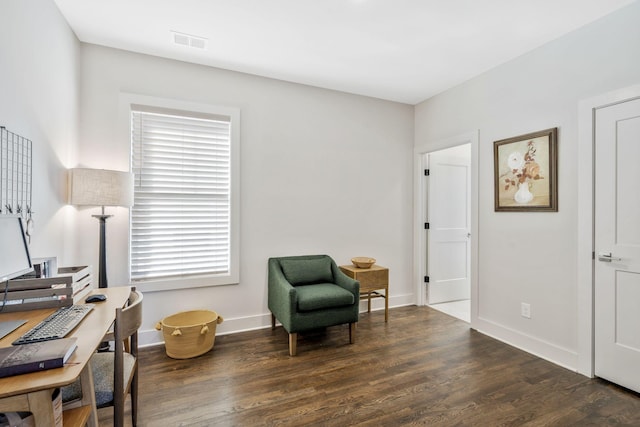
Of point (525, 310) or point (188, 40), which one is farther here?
point (525, 310)

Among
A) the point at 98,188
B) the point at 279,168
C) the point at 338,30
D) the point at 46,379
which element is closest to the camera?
the point at 46,379

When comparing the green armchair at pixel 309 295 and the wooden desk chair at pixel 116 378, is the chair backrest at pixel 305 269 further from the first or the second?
the wooden desk chair at pixel 116 378

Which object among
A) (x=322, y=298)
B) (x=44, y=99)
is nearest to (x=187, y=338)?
(x=322, y=298)

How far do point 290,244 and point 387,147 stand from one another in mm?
1766

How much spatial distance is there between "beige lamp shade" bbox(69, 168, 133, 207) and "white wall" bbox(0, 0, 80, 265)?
0.11 meters

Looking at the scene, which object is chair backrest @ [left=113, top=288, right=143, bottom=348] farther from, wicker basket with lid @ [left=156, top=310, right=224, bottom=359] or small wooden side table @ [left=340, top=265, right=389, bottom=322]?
small wooden side table @ [left=340, top=265, right=389, bottom=322]

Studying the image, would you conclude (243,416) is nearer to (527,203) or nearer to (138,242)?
(138,242)

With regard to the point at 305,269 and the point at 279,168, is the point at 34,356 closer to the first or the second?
the point at 305,269

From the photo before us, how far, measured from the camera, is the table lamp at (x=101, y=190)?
2264 millimetres

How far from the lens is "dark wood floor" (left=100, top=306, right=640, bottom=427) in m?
1.89

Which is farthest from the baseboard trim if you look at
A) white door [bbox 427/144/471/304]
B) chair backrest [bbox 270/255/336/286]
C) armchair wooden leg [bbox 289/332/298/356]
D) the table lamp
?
the table lamp

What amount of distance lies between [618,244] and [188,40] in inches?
144

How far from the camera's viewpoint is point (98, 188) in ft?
7.58

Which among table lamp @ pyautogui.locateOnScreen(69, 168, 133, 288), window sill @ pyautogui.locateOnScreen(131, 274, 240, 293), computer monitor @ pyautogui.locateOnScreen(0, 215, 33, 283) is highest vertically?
table lamp @ pyautogui.locateOnScreen(69, 168, 133, 288)
